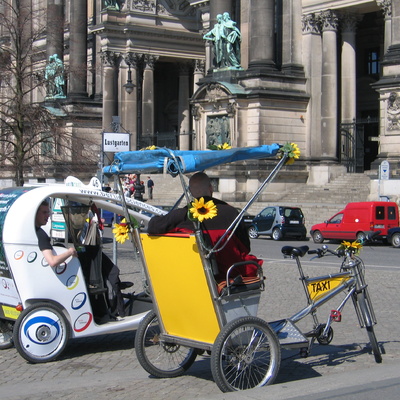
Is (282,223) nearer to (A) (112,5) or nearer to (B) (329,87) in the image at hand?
(B) (329,87)

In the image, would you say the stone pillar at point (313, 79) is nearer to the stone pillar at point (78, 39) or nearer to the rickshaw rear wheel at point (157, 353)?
the stone pillar at point (78, 39)

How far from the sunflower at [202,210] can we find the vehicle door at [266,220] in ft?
78.1

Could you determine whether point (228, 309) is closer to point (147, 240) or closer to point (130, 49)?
point (147, 240)

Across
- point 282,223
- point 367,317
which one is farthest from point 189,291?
point 282,223

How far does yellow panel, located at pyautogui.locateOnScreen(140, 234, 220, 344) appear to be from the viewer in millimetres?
7086

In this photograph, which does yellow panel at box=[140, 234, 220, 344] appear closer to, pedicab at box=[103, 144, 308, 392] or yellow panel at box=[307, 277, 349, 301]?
pedicab at box=[103, 144, 308, 392]

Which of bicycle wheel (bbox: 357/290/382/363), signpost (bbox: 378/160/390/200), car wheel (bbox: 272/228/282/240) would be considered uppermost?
signpost (bbox: 378/160/390/200)

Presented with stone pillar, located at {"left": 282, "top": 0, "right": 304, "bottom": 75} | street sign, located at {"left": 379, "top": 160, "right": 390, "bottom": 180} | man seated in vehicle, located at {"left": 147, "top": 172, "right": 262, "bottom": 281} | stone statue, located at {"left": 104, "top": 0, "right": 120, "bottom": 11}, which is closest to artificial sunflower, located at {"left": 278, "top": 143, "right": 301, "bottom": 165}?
man seated in vehicle, located at {"left": 147, "top": 172, "right": 262, "bottom": 281}

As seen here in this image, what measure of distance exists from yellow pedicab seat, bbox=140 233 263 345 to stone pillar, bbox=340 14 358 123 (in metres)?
33.8

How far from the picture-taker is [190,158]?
23.6 ft

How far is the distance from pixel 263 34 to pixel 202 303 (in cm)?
3332

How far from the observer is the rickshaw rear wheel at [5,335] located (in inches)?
370

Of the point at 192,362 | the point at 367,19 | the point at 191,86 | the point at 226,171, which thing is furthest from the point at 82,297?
the point at 191,86

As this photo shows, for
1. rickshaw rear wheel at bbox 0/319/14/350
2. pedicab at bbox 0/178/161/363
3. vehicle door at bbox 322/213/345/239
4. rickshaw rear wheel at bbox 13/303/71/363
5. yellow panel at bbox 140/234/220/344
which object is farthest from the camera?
vehicle door at bbox 322/213/345/239
